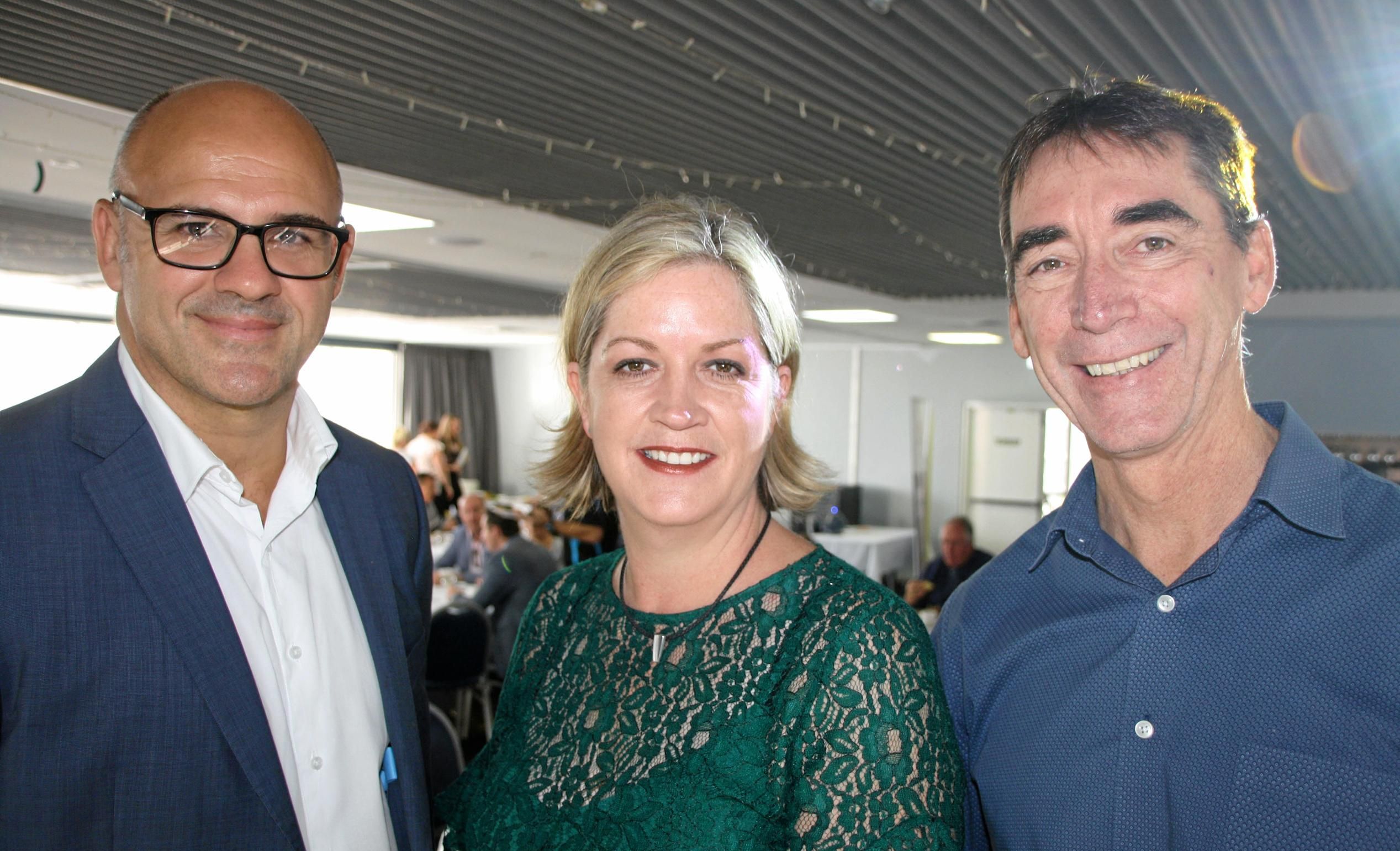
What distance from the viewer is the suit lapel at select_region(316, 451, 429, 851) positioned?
165 centimetres

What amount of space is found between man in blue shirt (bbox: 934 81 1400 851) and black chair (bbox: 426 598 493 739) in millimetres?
4653

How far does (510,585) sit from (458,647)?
0.76 meters

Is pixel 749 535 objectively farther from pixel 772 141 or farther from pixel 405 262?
pixel 405 262

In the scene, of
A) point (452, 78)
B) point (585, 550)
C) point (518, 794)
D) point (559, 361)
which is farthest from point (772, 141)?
point (585, 550)

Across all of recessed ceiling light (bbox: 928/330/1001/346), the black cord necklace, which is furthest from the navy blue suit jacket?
recessed ceiling light (bbox: 928/330/1001/346)

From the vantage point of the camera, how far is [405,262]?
5.70 meters

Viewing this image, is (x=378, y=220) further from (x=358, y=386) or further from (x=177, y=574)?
(x=358, y=386)

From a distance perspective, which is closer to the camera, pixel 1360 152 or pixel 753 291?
pixel 753 291

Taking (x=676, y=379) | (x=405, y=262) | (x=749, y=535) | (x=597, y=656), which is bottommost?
(x=597, y=656)

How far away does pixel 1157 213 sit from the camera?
1.40 meters

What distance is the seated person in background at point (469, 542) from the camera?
331 inches

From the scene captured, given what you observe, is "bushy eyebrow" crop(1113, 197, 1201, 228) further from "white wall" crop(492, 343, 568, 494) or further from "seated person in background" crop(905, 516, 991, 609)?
"white wall" crop(492, 343, 568, 494)

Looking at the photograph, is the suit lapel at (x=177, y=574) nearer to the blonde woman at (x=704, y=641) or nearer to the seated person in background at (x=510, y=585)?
the blonde woman at (x=704, y=641)

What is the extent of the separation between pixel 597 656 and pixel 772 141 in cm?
187
